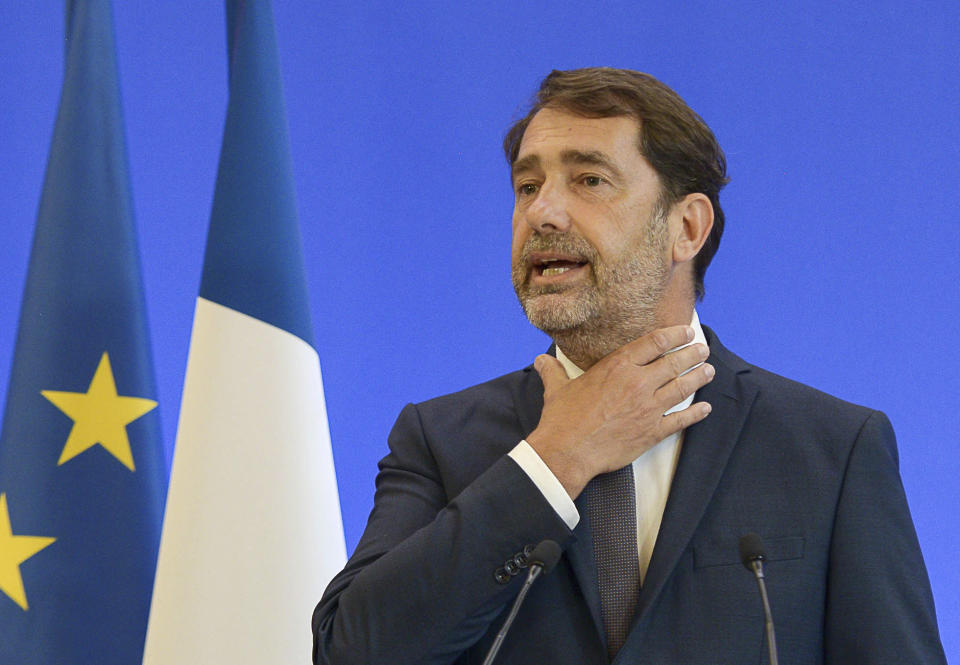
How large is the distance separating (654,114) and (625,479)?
62 centimetres

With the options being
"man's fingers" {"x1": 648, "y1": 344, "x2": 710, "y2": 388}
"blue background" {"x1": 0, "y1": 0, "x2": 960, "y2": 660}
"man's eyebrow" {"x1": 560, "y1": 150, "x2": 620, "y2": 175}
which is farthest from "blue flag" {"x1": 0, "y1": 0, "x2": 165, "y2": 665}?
"man's fingers" {"x1": 648, "y1": 344, "x2": 710, "y2": 388}

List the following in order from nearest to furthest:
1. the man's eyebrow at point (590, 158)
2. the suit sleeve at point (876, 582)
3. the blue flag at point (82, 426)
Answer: the suit sleeve at point (876, 582)
the man's eyebrow at point (590, 158)
the blue flag at point (82, 426)

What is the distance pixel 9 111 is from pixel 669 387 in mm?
2797

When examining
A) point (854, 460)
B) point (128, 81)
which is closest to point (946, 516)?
point (854, 460)

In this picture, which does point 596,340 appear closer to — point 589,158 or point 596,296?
point 596,296

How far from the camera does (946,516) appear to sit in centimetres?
299

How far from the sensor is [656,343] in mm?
1626

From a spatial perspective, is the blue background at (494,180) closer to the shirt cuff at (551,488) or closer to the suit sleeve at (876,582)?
the suit sleeve at (876,582)

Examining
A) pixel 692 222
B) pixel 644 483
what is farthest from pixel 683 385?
pixel 692 222

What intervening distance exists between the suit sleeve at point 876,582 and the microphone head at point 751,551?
0.70ft

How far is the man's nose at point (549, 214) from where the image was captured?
167 centimetres

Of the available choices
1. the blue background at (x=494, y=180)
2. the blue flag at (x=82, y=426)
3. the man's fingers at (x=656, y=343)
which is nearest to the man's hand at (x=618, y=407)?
the man's fingers at (x=656, y=343)

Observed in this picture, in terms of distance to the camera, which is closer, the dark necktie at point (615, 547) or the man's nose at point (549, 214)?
the dark necktie at point (615, 547)

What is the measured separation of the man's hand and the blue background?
5.42 feet
